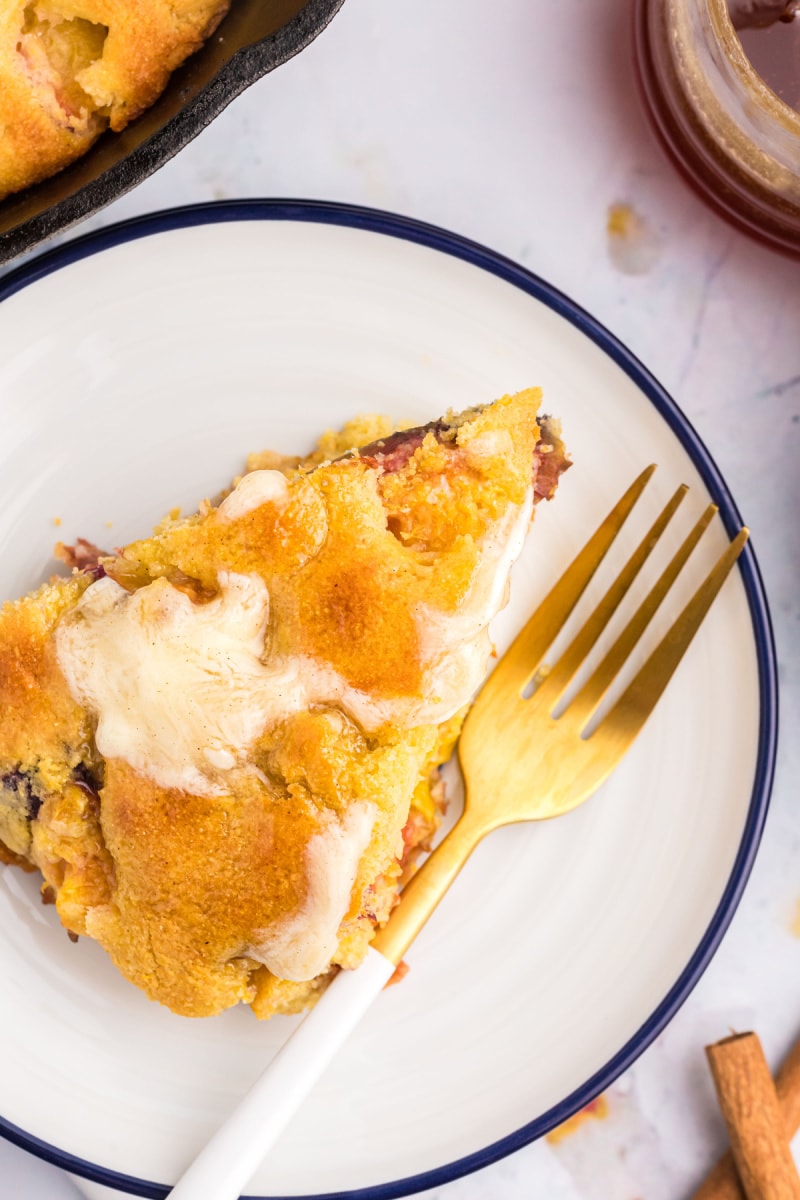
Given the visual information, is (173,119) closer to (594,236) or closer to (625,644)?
(594,236)

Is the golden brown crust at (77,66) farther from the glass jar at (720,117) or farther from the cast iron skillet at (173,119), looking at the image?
the glass jar at (720,117)

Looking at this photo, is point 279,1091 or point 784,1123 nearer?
point 279,1091

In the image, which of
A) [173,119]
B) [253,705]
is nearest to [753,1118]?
[253,705]

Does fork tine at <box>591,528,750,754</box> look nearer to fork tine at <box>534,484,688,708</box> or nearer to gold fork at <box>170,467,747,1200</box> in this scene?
gold fork at <box>170,467,747,1200</box>

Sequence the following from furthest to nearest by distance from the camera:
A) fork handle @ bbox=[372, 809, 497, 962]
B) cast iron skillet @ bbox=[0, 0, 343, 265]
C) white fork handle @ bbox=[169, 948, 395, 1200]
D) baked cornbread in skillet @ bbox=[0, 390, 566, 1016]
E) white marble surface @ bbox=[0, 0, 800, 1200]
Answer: white marble surface @ bbox=[0, 0, 800, 1200] < fork handle @ bbox=[372, 809, 497, 962] < white fork handle @ bbox=[169, 948, 395, 1200] < baked cornbread in skillet @ bbox=[0, 390, 566, 1016] < cast iron skillet @ bbox=[0, 0, 343, 265]

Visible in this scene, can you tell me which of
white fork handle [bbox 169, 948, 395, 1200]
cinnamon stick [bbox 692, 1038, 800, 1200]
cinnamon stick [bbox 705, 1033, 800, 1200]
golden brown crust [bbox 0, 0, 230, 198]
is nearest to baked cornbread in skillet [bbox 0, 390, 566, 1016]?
white fork handle [bbox 169, 948, 395, 1200]

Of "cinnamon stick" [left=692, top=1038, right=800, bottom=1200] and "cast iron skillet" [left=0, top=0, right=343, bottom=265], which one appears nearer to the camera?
"cast iron skillet" [left=0, top=0, right=343, bottom=265]

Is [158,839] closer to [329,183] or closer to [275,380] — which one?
[275,380]
